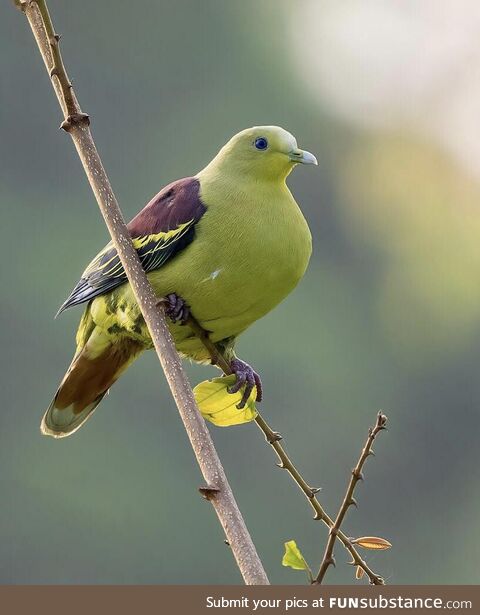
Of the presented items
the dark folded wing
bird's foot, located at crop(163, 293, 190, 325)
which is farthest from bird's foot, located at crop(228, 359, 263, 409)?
the dark folded wing

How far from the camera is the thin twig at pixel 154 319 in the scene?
2049mm

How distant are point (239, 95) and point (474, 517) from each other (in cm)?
944

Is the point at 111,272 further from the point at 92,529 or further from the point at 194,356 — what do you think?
the point at 92,529

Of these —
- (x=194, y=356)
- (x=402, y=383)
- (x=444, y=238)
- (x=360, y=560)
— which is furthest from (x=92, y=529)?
(x=360, y=560)

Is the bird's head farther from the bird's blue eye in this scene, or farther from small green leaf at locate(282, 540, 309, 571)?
small green leaf at locate(282, 540, 309, 571)

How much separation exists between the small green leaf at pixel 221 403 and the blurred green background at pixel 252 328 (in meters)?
11.8

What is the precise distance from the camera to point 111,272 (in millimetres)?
3619

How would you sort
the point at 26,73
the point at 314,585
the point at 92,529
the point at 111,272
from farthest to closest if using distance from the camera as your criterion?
→ the point at 26,73
the point at 92,529
the point at 111,272
the point at 314,585

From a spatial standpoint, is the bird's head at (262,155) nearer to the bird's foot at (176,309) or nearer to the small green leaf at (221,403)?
the bird's foot at (176,309)

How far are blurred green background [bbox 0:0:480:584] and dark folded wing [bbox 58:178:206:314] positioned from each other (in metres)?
11.0

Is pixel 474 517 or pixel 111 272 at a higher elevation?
pixel 111 272

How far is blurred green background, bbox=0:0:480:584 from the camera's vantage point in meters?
19.3

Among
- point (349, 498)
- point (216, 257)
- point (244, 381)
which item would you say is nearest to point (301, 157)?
point (216, 257)

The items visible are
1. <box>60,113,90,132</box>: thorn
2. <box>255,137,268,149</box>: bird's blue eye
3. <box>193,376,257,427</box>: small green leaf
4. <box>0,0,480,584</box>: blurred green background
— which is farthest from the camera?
<box>0,0,480,584</box>: blurred green background
